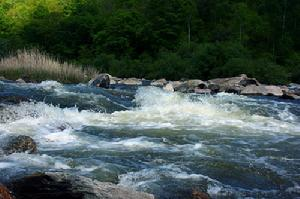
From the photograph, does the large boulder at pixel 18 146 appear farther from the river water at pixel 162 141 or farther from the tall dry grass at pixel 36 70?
the tall dry grass at pixel 36 70

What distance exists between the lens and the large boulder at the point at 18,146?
338 inches

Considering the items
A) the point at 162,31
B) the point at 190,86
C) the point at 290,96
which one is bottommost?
the point at 290,96

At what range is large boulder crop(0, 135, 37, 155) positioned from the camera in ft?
28.2

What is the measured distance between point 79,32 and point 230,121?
36.7m

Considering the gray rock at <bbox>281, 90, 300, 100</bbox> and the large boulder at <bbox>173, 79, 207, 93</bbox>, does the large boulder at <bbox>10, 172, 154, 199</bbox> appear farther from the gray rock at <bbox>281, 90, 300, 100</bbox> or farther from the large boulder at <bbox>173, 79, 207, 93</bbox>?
the large boulder at <bbox>173, 79, 207, 93</bbox>

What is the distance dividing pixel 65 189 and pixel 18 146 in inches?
138

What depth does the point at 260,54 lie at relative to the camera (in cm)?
4306

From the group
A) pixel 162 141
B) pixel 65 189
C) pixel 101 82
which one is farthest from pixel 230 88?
pixel 65 189

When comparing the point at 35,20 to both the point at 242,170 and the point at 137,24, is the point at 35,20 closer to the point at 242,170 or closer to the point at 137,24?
the point at 137,24

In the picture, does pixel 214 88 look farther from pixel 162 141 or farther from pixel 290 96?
pixel 162 141

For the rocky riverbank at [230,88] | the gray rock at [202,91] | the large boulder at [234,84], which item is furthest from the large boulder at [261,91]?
the gray rock at [202,91]

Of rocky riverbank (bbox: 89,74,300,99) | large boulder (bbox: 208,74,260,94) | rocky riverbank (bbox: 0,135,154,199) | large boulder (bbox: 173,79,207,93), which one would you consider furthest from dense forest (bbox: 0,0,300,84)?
rocky riverbank (bbox: 0,135,154,199)

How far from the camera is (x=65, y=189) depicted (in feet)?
18.1

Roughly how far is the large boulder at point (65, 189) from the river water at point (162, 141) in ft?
3.78
